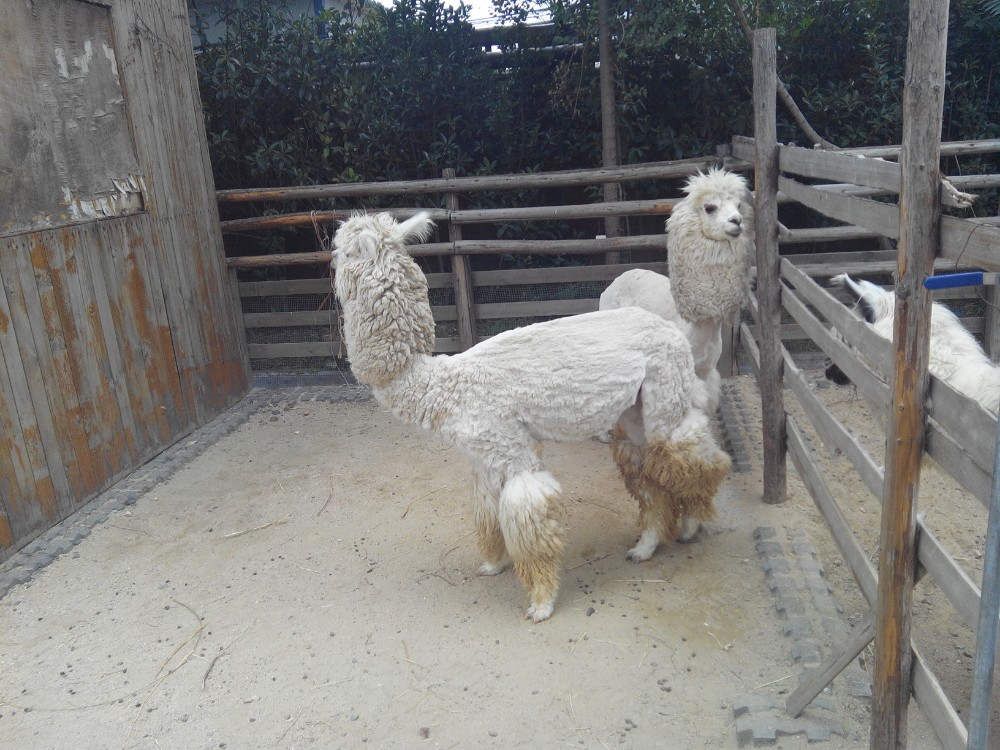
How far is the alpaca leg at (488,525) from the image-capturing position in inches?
146

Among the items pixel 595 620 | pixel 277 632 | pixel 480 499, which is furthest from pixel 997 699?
pixel 277 632

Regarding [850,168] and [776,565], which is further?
[776,565]

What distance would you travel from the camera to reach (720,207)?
448 cm

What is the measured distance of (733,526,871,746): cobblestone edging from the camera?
110 inches

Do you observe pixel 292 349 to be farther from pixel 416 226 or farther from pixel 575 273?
pixel 416 226

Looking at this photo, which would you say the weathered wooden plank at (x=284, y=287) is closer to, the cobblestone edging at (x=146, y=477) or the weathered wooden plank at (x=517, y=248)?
the weathered wooden plank at (x=517, y=248)

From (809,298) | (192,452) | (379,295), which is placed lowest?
(192,452)

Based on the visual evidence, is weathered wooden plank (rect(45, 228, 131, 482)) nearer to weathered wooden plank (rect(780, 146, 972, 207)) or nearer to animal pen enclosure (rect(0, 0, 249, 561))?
animal pen enclosure (rect(0, 0, 249, 561))

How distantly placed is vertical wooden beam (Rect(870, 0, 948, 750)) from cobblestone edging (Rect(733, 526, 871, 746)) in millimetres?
624

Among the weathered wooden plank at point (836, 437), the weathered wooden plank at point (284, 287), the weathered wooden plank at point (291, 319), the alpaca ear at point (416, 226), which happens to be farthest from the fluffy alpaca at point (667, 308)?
the weathered wooden plank at point (284, 287)

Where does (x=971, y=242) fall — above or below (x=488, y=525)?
above

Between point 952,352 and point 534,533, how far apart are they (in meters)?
1.94

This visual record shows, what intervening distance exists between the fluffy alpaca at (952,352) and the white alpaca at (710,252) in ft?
2.74

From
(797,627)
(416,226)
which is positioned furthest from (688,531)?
(416,226)
